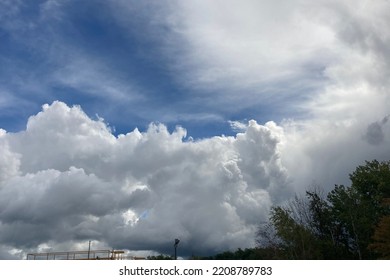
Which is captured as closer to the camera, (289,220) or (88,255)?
(88,255)

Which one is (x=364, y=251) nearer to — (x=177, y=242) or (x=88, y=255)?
(x=177, y=242)

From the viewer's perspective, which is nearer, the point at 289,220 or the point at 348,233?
the point at 289,220

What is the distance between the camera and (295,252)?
7119 cm

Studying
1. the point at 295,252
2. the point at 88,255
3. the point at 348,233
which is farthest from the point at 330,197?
the point at 88,255

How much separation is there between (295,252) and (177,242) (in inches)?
929
